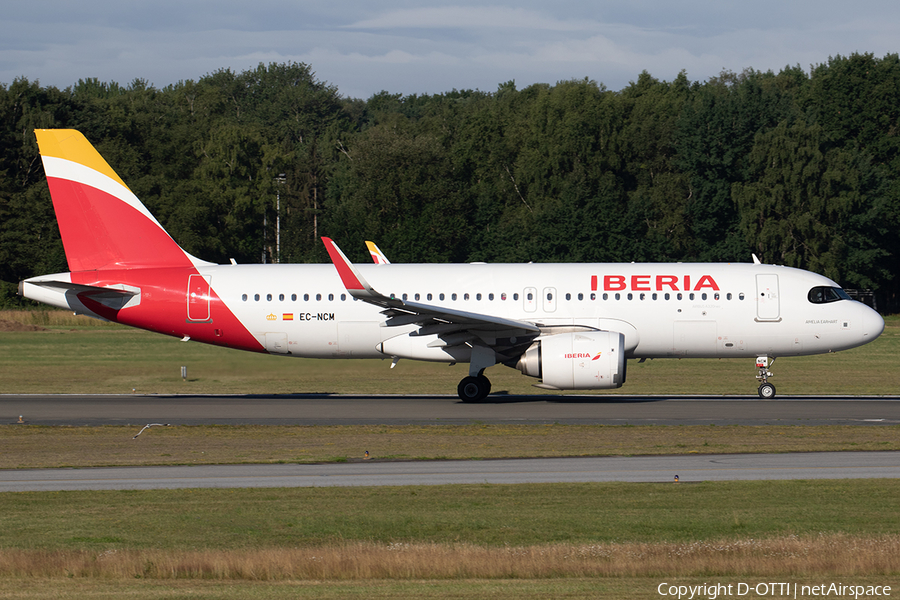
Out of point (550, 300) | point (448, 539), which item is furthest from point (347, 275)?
point (448, 539)

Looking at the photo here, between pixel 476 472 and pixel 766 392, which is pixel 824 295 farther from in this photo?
pixel 476 472

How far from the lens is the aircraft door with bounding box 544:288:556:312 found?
2931 cm

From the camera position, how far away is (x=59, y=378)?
123 ft

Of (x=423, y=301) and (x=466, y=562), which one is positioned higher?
(x=423, y=301)

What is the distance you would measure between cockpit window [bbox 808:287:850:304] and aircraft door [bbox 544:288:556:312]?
25.1ft

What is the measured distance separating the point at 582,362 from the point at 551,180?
215 feet

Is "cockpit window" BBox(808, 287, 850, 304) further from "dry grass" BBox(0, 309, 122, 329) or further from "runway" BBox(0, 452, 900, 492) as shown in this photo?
"dry grass" BBox(0, 309, 122, 329)

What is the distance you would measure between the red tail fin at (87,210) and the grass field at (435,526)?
324 inches

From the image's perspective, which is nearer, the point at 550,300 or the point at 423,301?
the point at 550,300

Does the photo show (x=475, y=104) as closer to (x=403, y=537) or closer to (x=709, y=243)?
(x=709, y=243)

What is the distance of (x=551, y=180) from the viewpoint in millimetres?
91125

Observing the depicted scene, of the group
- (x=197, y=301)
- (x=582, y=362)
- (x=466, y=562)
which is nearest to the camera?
(x=466, y=562)

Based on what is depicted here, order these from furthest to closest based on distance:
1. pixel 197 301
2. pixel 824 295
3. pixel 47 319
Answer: pixel 47 319 < pixel 197 301 < pixel 824 295

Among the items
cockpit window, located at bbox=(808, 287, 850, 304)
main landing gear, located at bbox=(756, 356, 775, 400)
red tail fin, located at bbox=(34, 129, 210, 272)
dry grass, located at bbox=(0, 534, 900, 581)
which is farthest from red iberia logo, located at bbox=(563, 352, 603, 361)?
dry grass, located at bbox=(0, 534, 900, 581)
